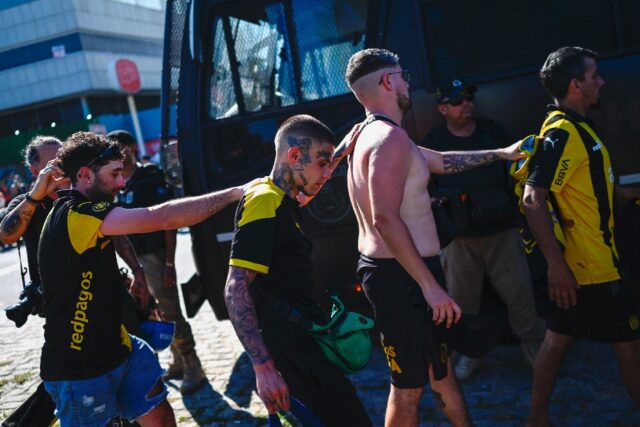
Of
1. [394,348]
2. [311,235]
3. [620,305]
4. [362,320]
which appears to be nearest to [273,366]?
[362,320]

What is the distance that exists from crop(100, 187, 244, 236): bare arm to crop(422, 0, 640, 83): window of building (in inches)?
79.5

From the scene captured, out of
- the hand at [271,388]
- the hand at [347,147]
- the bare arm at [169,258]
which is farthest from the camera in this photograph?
the bare arm at [169,258]

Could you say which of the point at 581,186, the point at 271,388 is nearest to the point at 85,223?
the point at 271,388

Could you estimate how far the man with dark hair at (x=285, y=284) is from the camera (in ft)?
7.76

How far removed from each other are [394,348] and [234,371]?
2475 mm

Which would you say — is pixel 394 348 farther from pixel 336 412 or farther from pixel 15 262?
pixel 15 262

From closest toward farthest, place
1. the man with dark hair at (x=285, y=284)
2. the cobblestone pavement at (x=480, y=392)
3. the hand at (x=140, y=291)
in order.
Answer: the man with dark hair at (x=285, y=284), the cobblestone pavement at (x=480, y=392), the hand at (x=140, y=291)

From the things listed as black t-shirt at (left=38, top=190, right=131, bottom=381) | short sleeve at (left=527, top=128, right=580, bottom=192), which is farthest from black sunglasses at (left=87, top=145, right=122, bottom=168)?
short sleeve at (left=527, top=128, right=580, bottom=192)

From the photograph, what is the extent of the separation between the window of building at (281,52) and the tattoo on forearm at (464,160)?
3.85 ft

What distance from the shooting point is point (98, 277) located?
2.76 meters

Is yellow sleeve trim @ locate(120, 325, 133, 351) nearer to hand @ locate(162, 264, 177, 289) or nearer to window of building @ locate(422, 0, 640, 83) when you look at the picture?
hand @ locate(162, 264, 177, 289)

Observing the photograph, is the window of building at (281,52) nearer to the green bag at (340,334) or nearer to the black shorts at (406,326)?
the black shorts at (406,326)

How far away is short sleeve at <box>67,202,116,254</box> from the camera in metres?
2.61

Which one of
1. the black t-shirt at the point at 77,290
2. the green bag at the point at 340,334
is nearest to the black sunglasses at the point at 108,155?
the black t-shirt at the point at 77,290
